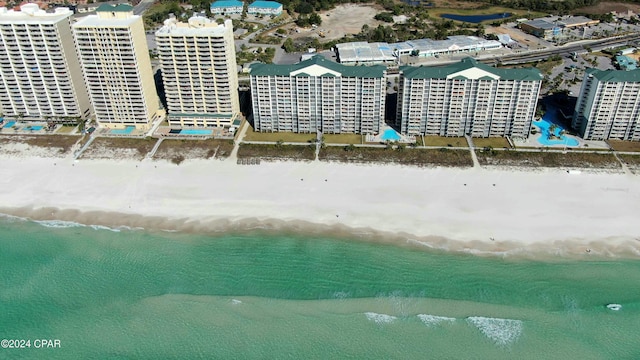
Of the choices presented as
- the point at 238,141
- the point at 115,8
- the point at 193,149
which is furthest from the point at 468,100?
the point at 115,8

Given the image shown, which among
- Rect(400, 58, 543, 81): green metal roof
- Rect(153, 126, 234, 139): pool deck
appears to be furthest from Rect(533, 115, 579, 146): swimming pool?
Rect(153, 126, 234, 139): pool deck

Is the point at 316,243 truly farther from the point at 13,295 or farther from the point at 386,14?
the point at 386,14

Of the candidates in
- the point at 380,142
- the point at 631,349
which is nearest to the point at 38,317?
the point at 380,142

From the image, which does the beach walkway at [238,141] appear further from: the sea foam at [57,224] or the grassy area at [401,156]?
the sea foam at [57,224]

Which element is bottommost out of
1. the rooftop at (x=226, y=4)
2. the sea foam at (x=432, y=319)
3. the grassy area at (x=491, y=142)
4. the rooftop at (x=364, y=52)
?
the sea foam at (x=432, y=319)

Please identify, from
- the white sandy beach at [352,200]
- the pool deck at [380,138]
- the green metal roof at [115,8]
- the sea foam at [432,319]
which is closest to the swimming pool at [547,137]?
the white sandy beach at [352,200]

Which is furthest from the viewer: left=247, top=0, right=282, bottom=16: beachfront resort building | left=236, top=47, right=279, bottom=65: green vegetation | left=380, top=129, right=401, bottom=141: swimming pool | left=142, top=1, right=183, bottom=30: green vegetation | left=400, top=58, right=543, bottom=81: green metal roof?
left=247, top=0, right=282, bottom=16: beachfront resort building

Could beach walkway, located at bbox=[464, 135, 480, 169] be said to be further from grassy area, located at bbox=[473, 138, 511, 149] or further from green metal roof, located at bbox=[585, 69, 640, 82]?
green metal roof, located at bbox=[585, 69, 640, 82]
